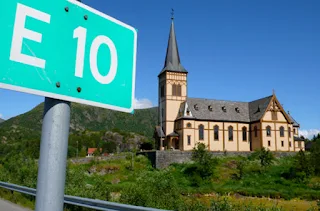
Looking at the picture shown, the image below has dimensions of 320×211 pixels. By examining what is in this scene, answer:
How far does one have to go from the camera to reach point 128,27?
93.6 inches

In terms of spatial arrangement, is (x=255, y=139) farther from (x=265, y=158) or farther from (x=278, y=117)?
(x=265, y=158)

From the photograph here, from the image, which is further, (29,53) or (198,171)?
(198,171)

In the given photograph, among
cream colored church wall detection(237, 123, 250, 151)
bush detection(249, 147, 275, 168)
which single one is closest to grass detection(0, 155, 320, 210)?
bush detection(249, 147, 275, 168)

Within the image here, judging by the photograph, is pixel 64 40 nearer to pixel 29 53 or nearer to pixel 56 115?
pixel 29 53

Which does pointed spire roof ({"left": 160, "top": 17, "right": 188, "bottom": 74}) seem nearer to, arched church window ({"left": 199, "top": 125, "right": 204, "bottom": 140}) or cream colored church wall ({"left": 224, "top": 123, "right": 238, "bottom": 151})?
arched church window ({"left": 199, "top": 125, "right": 204, "bottom": 140})

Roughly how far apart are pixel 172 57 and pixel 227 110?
15225 millimetres

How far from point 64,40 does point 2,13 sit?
1.30ft

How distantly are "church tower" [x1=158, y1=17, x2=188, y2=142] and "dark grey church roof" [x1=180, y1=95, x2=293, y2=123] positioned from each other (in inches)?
96.3

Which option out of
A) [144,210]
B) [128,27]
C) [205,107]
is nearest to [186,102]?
[205,107]

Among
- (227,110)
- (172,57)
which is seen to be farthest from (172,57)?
(227,110)

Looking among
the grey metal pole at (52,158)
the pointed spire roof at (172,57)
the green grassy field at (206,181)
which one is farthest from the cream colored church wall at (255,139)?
the grey metal pole at (52,158)

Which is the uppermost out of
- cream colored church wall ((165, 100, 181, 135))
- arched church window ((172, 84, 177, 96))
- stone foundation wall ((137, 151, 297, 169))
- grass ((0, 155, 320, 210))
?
arched church window ((172, 84, 177, 96))

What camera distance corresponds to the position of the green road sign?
1654 millimetres

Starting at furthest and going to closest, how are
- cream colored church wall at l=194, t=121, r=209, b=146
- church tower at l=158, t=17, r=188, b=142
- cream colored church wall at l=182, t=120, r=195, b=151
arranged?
church tower at l=158, t=17, r=188, b=142 < cream colored church wall at l=194, t=121, r=209, b=146 < cream colored church wall at l=182, t=120, r=195, b=151
